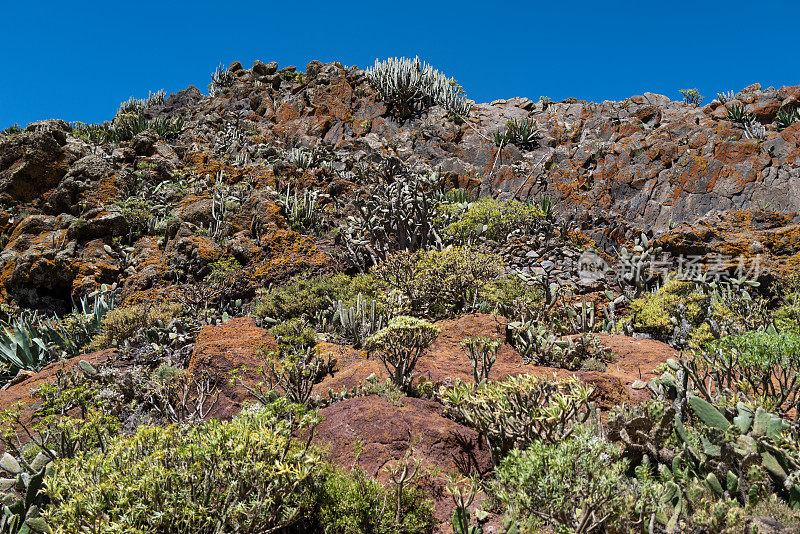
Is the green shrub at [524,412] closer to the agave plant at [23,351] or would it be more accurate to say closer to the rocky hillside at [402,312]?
the rocky hillside at [402,312]

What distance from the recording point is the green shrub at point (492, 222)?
11.7 m

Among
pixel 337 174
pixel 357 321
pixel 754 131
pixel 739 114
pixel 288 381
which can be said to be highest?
pixel 739 114

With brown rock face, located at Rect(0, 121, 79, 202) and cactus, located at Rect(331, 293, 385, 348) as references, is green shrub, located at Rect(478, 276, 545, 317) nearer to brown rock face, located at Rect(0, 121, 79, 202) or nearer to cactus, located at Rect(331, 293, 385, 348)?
cactus, located at Rect(331, 293, 385, 348)

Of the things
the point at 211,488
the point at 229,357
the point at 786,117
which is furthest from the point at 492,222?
the point at 211,488

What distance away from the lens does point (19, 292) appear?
452 inches

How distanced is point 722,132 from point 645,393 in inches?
403

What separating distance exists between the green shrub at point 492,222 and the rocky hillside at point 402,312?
0.30 feet

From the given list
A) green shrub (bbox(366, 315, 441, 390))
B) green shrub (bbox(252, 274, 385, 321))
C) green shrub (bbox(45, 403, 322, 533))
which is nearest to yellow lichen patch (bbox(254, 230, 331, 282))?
green shrub (bbox(252, 274, 385, 321))

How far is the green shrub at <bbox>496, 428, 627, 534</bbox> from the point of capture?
3316mm

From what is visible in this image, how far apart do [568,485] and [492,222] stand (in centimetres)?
908

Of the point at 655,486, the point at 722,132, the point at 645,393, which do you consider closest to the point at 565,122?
the point at 722,132

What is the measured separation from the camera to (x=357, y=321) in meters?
8.42

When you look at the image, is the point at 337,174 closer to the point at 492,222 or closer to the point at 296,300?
the point at 492,222

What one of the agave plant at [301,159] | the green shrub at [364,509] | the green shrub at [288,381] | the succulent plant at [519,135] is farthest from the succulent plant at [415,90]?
the green shrub at [364,509]
